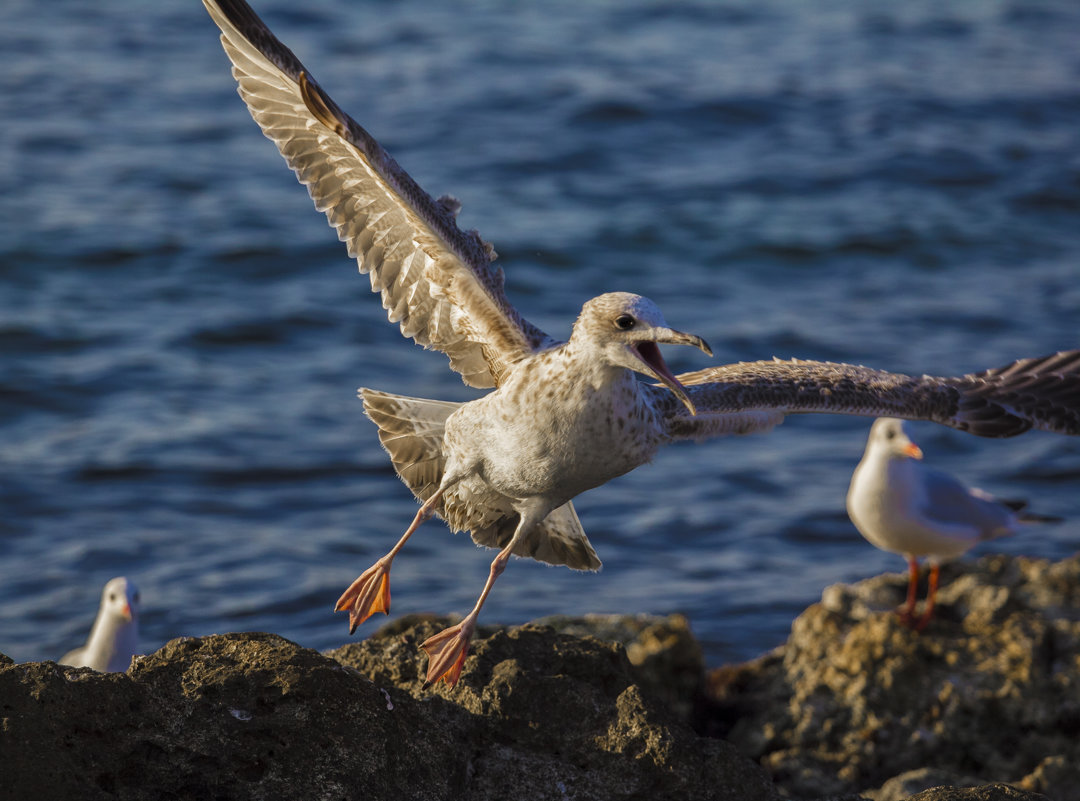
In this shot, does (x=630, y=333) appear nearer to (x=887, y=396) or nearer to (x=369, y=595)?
(x=369, y=595)

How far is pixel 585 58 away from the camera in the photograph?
63.2 ft

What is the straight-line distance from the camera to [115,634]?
273 inches

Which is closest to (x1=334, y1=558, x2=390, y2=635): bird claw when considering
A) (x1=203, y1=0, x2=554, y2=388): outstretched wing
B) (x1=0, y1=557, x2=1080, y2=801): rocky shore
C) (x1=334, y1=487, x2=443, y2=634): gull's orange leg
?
(x1=334, y1=487, x2=443, y2=634): gull's orange leg

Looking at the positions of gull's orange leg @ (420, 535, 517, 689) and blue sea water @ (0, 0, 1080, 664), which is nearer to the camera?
gull's orange leg @ (420, 535, 517, 689)

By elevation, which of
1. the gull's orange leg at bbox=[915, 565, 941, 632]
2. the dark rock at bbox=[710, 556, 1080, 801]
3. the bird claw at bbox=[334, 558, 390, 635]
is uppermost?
the bird claw at bbox=[334, 558, 390, 635]

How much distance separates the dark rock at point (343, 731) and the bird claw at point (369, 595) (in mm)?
545

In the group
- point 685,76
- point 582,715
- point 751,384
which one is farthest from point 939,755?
point 685,76

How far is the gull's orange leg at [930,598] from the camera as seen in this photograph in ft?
22.3

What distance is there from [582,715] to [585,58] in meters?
16.0

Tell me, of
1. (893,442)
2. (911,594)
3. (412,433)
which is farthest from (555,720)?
(893,442)

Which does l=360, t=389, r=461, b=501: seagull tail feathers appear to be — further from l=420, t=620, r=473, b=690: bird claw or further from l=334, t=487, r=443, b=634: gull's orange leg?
l=420, t=620, r=473, b=690: bird claw

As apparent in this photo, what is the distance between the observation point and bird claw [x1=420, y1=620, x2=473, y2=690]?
14.6ft

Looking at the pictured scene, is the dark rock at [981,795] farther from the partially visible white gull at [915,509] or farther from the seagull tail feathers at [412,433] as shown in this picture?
the partially visible white gull at [915,509]

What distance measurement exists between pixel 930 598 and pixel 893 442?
4.49 ft
